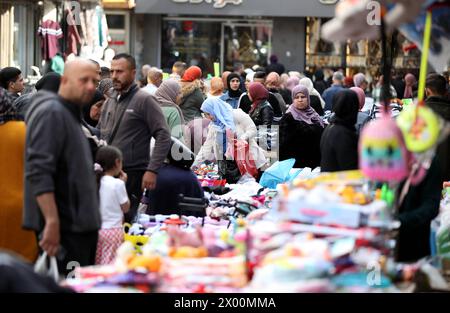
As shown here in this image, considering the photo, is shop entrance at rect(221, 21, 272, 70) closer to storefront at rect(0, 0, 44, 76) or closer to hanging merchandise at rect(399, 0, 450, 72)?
storefront at rect(0, 0, 44, 76)

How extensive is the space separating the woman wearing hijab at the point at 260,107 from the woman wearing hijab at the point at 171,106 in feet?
5.04

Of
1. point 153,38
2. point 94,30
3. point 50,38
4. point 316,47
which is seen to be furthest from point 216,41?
point 50,38

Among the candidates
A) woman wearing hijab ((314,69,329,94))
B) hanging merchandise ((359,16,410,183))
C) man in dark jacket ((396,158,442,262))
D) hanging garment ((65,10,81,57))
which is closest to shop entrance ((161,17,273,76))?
woman wearing hijab ((314,69,329,94))

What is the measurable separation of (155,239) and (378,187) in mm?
1529

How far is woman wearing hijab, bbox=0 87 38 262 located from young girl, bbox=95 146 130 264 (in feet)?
1.88

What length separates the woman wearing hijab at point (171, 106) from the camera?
479 inches

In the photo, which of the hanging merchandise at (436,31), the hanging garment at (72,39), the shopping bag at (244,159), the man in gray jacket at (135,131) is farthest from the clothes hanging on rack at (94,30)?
the hanging merchandise at (436,31)

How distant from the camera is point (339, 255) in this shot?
5035 millimetres

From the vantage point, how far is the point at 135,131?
357 inches

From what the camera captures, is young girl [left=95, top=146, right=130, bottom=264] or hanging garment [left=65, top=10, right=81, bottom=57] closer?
young girl [left=95, top=146, right=130, bottom=264]

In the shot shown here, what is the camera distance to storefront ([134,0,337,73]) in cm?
2747

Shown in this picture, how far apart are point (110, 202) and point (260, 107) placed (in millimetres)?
6176

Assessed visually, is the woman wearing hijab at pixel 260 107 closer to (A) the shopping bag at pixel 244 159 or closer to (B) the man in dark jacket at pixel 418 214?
(A) the shopping bag at pixel 244 159
